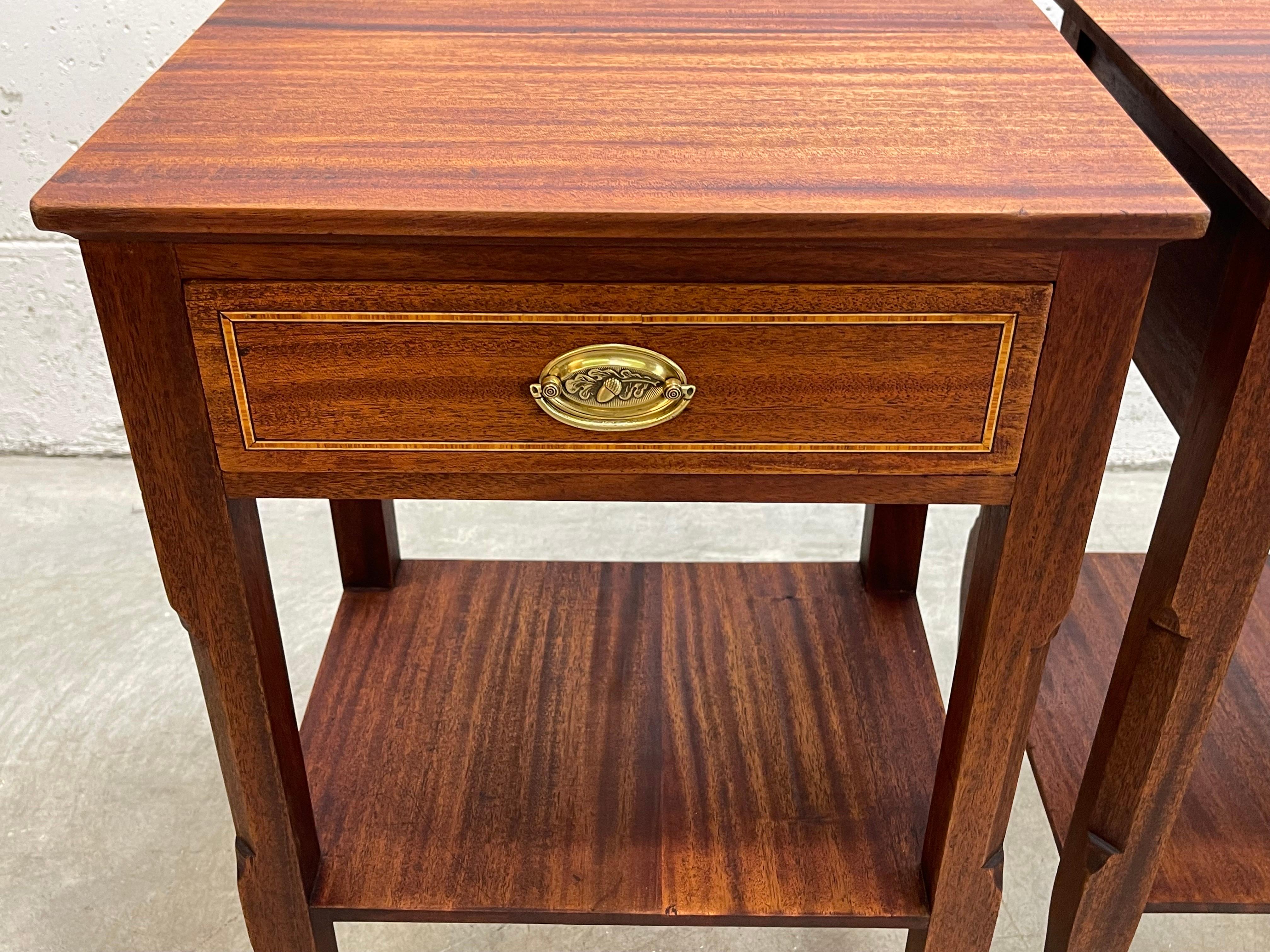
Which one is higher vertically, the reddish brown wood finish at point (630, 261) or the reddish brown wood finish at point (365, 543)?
the reddish brown wood finish at point (630, 261)

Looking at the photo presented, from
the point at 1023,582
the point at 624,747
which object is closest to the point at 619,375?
the point at 1023,582

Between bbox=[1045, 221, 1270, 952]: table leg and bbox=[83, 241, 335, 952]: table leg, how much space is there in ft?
1.84

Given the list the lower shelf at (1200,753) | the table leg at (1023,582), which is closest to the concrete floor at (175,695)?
the lower shelf at (1200,753)

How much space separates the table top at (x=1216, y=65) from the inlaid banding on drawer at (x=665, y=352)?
0.16 m

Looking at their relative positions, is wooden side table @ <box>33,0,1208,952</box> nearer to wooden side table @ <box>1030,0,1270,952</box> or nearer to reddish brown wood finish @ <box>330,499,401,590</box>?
wooden side table @ <box>1030,0,1270,952</box>

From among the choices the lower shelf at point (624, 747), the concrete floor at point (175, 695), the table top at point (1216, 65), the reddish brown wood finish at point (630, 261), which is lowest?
the concrete floor at point (175, 695)

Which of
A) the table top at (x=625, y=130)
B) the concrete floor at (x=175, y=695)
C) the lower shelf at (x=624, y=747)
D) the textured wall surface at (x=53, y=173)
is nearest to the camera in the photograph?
the table top at (x=625, y=130)

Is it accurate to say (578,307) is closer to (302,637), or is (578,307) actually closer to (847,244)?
(847,244)

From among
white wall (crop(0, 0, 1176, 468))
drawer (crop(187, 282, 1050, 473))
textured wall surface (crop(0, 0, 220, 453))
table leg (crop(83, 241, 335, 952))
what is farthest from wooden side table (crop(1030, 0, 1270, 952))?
textured wall surface (crop(0, 0, 220, 453))

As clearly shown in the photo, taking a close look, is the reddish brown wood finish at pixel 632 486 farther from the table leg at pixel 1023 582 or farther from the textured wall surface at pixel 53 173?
the textured wall surface at pixel 53 173

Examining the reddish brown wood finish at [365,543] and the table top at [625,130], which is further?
the reddish brown wood finish at [365,543]

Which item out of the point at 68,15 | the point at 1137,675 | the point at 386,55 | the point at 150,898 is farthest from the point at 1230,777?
the point at 68,15

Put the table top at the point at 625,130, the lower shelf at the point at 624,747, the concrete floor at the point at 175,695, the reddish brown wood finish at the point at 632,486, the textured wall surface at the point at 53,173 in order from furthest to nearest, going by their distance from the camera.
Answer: the textured wall surface at the point at 53,173
the concrete floor at the point at 175,695
the lower shelf at the point at 624,747
the reddish brown wood finish at the point at 632,486
the table top at the point at 625,130

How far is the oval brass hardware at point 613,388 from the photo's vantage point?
637 mm
